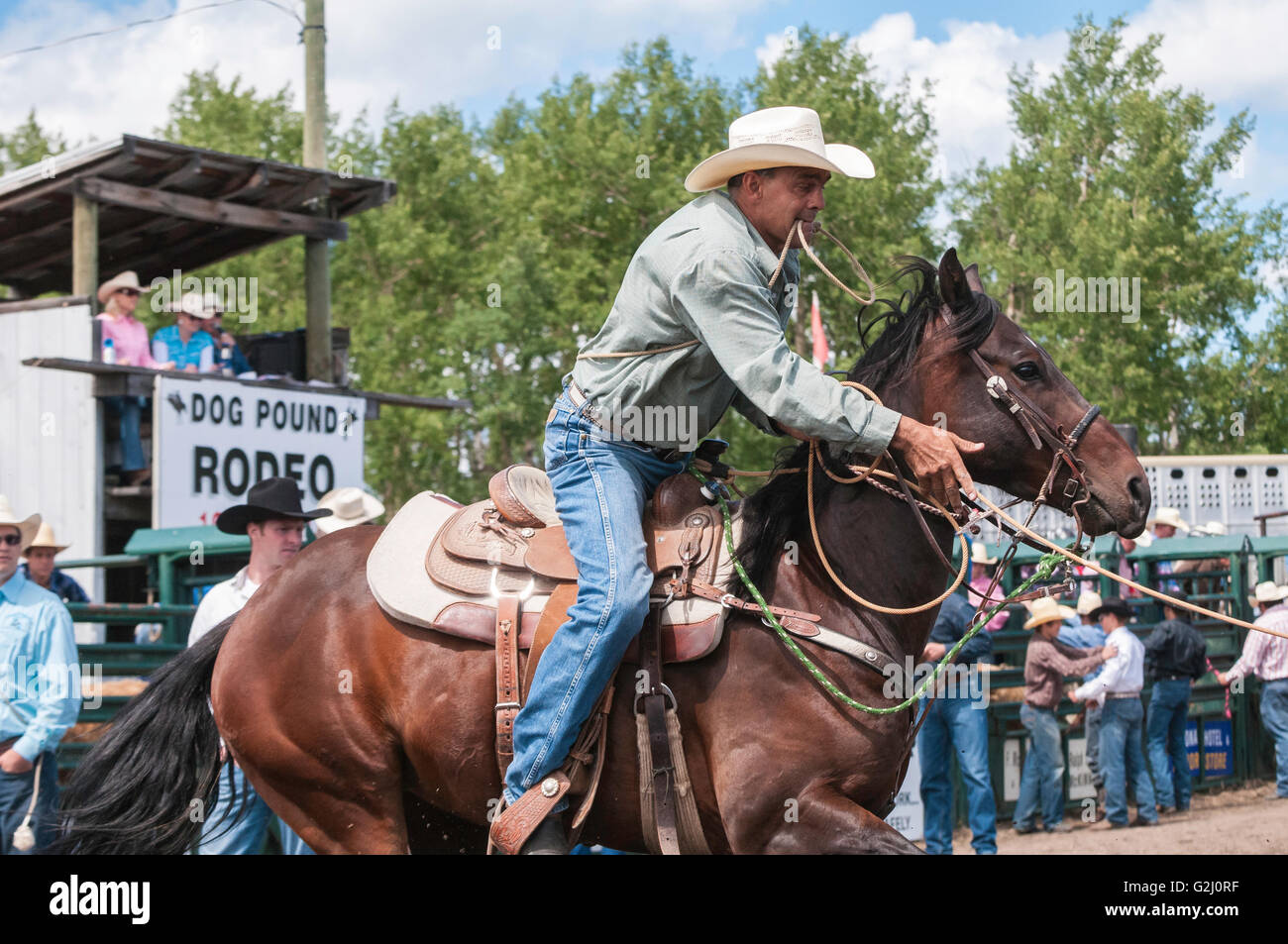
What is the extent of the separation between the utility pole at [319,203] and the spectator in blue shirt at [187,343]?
1.72 m

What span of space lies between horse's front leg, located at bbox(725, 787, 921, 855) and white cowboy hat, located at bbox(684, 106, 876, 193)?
191cm

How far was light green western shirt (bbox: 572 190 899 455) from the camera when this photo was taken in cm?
377

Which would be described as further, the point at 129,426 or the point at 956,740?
the point at 129,426

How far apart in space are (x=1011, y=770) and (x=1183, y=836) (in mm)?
1530

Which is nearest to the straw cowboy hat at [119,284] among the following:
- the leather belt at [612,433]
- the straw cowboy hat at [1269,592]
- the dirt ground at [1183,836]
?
the leather belt at [612,433]

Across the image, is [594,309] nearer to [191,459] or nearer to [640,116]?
[640,116]

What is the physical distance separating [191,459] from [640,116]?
2376cm

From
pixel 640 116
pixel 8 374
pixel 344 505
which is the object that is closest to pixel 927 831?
pixel 344 505

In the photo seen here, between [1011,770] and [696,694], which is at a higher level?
[696,694]

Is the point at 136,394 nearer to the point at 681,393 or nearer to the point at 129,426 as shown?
the point at 129,426

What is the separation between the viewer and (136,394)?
10.8m

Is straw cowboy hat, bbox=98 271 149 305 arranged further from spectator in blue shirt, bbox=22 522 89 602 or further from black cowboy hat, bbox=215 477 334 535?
black cowboy hat, bbox=215 477 334 535

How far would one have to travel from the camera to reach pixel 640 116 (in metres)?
32.8

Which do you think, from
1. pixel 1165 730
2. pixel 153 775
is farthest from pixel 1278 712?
pixel 153 775
